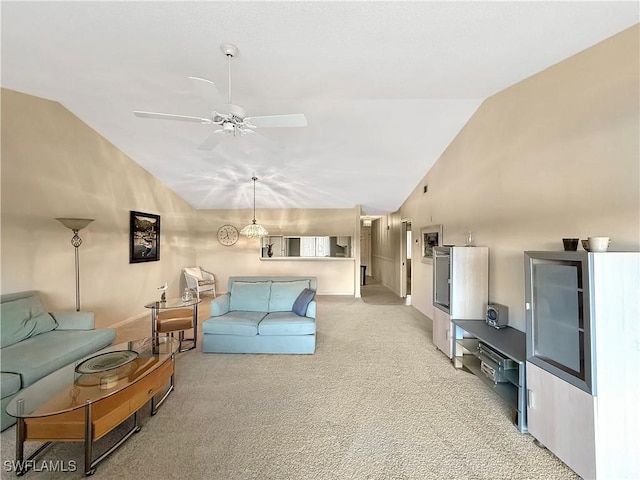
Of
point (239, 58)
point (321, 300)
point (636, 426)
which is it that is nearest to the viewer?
point (636, 426)

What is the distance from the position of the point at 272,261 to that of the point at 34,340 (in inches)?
204

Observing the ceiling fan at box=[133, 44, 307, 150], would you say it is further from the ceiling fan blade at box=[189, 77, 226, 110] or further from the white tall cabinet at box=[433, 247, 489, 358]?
the white tall cabinet at box=[433, 247, 489, 358]

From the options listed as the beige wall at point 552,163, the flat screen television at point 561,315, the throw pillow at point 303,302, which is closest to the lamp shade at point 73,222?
the throw pillow at point 303,302

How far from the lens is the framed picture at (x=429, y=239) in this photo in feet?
15.5

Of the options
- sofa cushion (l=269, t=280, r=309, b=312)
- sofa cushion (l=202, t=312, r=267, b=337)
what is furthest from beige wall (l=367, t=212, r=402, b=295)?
sofa cushion (l=202, t=312, r=267, b=337)

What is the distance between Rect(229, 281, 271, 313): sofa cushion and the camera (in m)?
3.99

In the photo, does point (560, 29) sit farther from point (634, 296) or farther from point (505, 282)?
point (505, 282)

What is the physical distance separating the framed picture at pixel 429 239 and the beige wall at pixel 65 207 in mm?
5661

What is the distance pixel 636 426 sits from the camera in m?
1.62

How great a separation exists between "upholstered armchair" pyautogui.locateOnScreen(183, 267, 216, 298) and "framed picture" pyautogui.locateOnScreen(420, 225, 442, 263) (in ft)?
16.9

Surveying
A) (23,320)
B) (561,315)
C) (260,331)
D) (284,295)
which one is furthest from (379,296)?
(23,320)

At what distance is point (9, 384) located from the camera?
6.99 feet

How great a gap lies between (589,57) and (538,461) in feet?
10.2

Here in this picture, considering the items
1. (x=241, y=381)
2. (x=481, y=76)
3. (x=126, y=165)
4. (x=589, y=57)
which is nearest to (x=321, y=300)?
(x=241, y=381)
